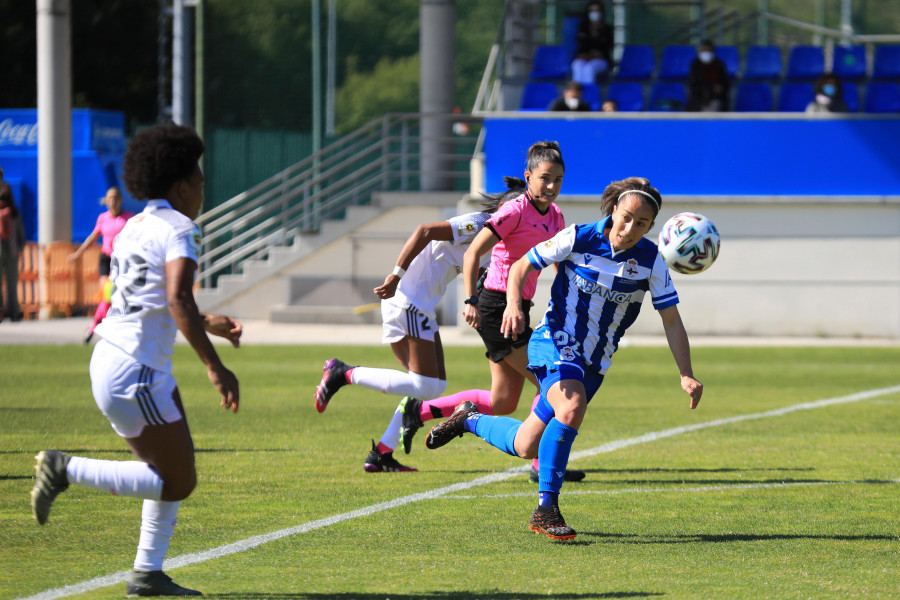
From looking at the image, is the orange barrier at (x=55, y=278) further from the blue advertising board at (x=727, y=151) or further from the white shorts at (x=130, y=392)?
the white shorts at (x=130, y=392)

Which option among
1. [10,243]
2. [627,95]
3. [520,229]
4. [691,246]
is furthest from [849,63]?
[691,246]

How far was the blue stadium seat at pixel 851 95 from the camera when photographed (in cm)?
2175

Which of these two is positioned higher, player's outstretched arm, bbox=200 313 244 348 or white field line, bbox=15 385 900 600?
player's outstretched arm, bbox=200 313 244 348

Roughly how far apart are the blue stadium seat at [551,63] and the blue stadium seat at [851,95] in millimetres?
4904

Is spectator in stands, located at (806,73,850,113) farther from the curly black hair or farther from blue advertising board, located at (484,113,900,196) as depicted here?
the curly black hair

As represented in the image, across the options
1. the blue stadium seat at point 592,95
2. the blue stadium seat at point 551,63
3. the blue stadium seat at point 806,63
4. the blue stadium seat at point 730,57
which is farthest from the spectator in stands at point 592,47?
the blue stadium seat at point 806,63

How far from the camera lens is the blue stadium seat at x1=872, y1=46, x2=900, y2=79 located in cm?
2220

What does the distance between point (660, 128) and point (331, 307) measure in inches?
267

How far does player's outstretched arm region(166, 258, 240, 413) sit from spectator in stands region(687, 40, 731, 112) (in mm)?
17060

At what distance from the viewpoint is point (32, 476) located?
762 centimetres

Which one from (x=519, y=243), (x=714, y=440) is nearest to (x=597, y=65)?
(x=714, y=440)

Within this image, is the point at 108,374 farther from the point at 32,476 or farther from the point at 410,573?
the point at 32,476

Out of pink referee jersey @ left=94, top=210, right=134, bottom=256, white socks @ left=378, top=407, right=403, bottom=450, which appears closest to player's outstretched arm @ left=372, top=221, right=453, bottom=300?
white socks @ left=378, top=407, right=403, bottom=450

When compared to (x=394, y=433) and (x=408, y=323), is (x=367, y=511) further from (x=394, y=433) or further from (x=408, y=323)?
(x=408, y=323)
